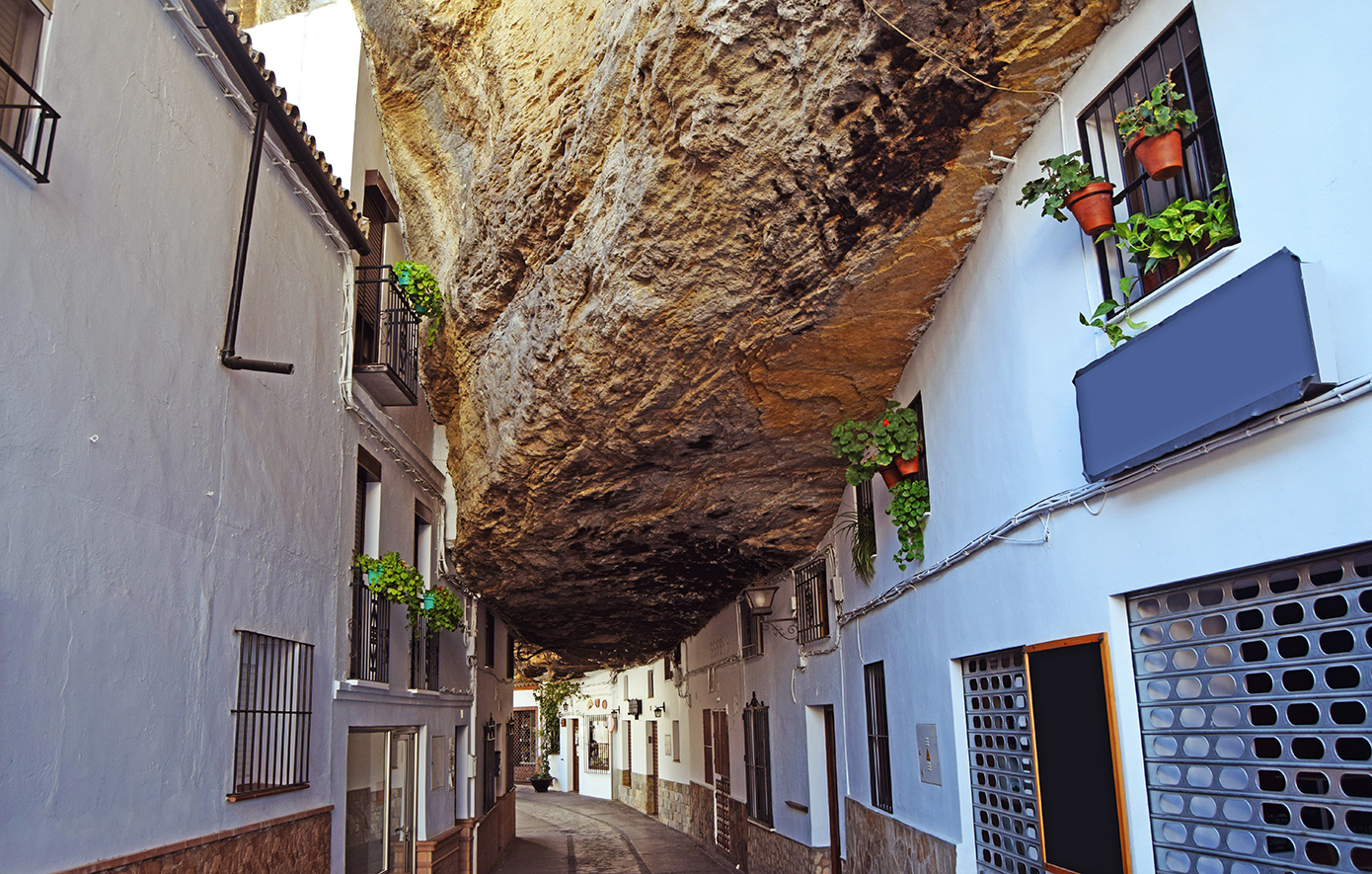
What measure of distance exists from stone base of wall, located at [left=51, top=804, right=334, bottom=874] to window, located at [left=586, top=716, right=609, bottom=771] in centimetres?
2796

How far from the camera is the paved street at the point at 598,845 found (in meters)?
15.5

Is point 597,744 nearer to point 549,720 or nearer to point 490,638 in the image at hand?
point 549,720

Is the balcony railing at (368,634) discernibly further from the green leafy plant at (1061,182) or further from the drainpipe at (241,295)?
the green leafy plant at (1061,182)

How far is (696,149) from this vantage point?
5.39 meters

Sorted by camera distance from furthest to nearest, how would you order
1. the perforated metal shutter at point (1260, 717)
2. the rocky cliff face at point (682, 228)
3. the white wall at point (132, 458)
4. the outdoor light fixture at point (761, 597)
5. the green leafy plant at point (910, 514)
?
1. the outdoor light fixture at point (761, 597)
2. the green leafy plant at point (910, 514)
3. the rocky cliff face at point (682, 228)
4. the white wall at point (132, 458)
5. the perforated metal shutter at point (1260, 717)

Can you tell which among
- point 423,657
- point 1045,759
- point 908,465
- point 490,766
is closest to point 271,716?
point 423,657

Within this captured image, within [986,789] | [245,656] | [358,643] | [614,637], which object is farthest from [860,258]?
[614,637]

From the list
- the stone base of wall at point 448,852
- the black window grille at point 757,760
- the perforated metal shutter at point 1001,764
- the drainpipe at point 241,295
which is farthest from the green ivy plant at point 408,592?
the perforated metal shutter at point 1001,764

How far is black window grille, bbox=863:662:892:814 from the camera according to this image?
8039mm

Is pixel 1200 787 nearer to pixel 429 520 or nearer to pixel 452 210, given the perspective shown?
pixel 452 210

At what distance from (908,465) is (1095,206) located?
3193 millimetres

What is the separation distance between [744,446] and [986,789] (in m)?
3.57

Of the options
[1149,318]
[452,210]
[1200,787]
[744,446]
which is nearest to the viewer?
[1200,787]

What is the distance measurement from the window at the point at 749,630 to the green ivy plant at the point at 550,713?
20802 mm
